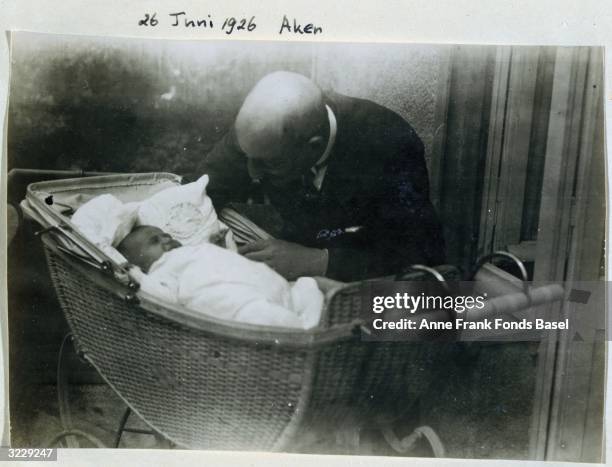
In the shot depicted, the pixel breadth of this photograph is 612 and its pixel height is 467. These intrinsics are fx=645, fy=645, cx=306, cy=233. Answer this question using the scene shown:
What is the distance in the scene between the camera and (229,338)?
181 cm

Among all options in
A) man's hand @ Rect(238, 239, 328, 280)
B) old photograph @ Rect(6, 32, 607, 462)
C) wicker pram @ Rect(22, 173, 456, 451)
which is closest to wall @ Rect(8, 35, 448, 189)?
old photograph @ Rect(6, 32, 607, 462)

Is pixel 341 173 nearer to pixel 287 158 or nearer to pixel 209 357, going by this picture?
pixel 287 158

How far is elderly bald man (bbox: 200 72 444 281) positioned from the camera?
1972 mm

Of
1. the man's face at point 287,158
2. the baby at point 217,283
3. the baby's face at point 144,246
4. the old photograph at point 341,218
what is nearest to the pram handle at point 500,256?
the old photograph at point 341,218

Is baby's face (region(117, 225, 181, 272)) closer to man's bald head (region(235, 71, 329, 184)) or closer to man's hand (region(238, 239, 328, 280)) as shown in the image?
man's hand (region(238, 239, 328, 280))

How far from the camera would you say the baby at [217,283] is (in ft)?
6.07

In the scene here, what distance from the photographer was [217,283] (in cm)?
190

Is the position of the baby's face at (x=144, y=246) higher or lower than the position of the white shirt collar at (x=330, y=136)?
lower

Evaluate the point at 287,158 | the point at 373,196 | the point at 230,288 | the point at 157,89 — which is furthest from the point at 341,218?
the point at 157,89

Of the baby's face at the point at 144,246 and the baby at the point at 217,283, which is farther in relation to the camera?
the baby's face at the point at 144,246

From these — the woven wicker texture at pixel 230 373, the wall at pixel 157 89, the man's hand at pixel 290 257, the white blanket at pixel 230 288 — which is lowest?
the woven wicker texture at pixel 230 373

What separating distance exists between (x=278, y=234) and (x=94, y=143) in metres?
0.64

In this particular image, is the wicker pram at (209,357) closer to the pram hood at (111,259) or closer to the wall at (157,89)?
the pram hood at (111,259)

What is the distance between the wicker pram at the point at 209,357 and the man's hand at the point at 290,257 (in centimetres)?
13
